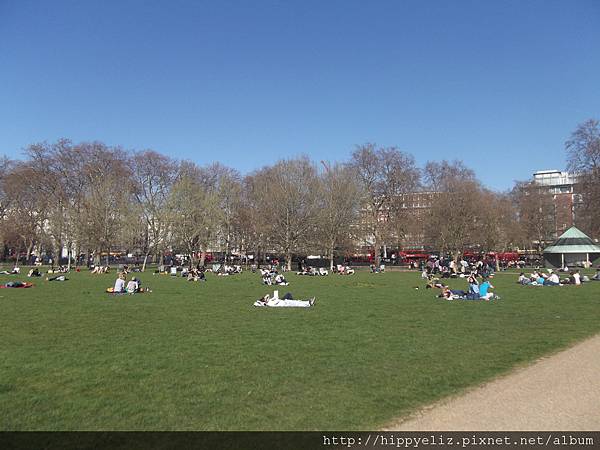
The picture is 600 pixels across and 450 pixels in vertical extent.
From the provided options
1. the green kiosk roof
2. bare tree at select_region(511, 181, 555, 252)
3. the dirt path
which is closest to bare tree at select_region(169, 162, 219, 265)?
the green kiosk roof

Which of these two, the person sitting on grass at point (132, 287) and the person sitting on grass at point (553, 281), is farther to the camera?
the person sitting on grass at point (553, 281)

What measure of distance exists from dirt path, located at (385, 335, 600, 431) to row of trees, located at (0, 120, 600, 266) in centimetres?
5425

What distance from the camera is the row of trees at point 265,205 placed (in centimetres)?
6084

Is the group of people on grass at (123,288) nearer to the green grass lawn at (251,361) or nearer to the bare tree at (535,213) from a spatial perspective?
the green grass lawn at (251,361)

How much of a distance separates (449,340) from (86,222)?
185ft

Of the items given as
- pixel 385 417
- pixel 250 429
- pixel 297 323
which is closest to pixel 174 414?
pixel 250 429

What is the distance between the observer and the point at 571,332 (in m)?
12.5

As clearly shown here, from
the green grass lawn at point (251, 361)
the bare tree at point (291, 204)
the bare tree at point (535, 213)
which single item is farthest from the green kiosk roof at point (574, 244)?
the green grass lawn at point (251, 361)

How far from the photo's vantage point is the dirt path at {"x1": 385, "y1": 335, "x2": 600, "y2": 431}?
5.69m

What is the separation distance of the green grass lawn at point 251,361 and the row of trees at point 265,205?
1749 inches

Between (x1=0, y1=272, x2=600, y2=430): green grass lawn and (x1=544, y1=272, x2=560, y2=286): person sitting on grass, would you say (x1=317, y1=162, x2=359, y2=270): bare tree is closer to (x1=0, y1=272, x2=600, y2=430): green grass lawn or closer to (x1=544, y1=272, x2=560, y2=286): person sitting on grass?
(x1=544, y1=272, x2=560, y2=286): person sitting on grass

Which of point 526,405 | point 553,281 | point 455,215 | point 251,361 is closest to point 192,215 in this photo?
point 455,215

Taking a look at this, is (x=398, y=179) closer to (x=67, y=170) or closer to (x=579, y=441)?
(x=67, y=170)

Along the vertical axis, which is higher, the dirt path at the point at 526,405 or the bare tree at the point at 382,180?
the bare tree at the point at 382,180
